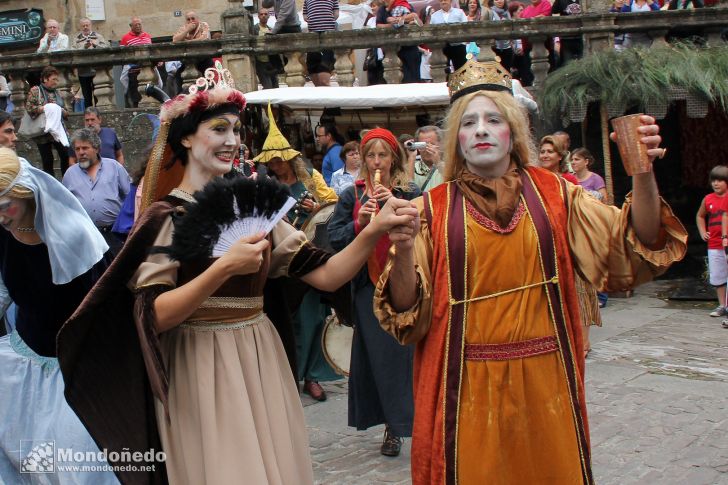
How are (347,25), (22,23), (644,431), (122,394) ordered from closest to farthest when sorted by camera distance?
(122,394)
(644,431)
(347,25)
(22,23)

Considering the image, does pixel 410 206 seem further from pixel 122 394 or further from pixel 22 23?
pixel 22 23

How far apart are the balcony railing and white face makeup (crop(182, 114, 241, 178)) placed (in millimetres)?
8783

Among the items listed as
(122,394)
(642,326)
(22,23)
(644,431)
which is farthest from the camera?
(22,23)

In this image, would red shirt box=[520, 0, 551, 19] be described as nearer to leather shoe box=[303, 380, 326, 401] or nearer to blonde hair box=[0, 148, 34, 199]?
leather shoe box=[303, 380, 326, 401]

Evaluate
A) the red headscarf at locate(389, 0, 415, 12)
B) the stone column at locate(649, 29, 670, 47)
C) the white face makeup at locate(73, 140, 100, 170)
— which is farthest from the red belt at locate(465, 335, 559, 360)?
the red headscarf at locate(389, 0, 415, 12)

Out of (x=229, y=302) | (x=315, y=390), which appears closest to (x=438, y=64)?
(x=315, y=390)

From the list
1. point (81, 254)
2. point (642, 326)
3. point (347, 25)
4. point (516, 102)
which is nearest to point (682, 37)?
point (642, 326)

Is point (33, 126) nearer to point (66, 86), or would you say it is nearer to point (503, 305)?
point (66, 86)

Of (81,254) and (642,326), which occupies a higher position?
(81,254)

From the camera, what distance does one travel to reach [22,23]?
62.9 feet

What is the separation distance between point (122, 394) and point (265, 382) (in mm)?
518

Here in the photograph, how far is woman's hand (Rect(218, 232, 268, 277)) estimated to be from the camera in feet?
A: 9.66

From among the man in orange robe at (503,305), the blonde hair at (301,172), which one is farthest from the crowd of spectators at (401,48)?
the man in orange robe at (503,305)

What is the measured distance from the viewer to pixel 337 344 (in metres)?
6.28
